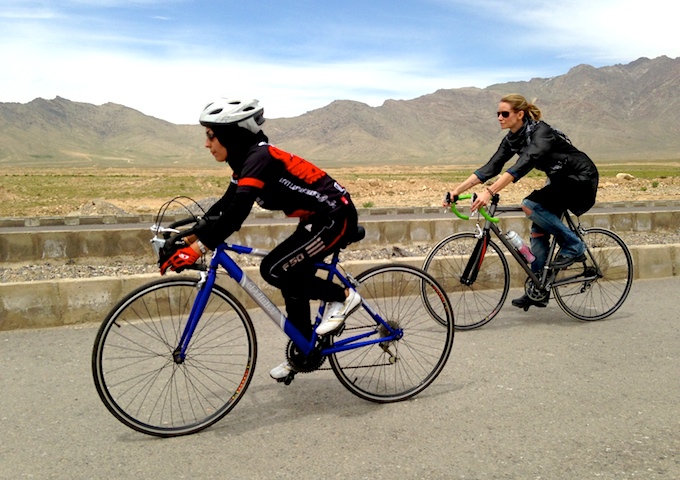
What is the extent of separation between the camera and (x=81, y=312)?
23.4 feet

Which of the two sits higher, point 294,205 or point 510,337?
point 294,205

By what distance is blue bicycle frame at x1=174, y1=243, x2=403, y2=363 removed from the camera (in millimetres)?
4359

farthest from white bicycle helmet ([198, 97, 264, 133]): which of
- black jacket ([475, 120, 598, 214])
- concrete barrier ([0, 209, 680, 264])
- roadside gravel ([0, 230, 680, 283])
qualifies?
concrete barrier ([0, 209, 680, 264])

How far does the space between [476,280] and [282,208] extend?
11.5ft

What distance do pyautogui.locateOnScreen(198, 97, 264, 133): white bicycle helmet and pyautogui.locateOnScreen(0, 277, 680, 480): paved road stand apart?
2.00 meters

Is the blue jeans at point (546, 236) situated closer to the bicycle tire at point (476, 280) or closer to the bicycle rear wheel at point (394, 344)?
the bicycle tire at point (476, 280)

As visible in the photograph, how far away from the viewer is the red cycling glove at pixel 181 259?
13.3ft

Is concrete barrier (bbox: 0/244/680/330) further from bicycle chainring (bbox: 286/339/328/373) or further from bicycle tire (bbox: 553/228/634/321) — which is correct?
bicycle tire (bbox: 553/228/634/321)

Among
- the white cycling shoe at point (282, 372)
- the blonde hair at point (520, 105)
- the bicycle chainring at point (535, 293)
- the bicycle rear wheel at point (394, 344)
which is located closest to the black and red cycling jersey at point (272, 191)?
the bicycle rear wheel at point (394, 344)

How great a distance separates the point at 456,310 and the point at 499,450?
10.8ft

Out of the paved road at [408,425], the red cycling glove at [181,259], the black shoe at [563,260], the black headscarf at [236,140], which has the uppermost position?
the black headscarf at [236,140]

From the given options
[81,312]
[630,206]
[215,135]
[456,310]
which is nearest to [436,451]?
[215,135]

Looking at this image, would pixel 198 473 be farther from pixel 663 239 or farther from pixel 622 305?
pixel 663 239

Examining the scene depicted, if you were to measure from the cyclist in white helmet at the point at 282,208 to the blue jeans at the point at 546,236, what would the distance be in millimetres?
3071
